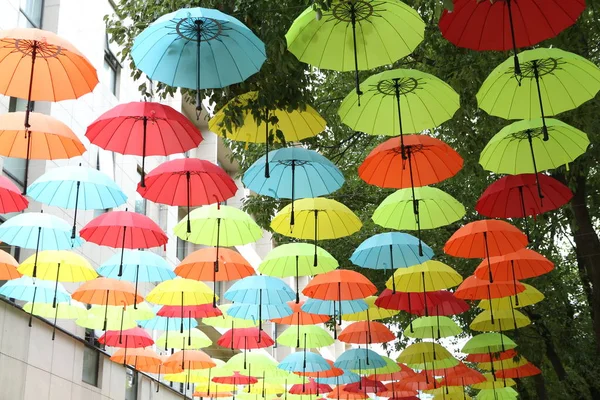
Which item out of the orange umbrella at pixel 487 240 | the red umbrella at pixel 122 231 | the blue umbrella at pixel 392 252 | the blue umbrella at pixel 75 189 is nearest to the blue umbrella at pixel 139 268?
the red umbrella at pixel 122 231

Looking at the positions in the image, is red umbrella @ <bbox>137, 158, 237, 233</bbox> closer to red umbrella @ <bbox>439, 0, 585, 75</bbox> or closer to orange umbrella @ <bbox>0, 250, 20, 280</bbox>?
orange umbrella @ <bbox>0, 250, 20, 280</bbox>

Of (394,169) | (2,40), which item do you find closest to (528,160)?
(394,169)

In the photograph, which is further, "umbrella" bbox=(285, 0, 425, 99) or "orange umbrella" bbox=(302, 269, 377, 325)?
"orange umbrella" bbox=(302, 269, 377, 325)

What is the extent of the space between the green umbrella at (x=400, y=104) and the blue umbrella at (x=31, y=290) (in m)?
6.51

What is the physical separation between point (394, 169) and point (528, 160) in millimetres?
1715

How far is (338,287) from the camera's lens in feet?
43.3

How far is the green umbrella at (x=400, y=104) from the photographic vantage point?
26.7ft

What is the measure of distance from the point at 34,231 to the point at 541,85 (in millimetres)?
7858

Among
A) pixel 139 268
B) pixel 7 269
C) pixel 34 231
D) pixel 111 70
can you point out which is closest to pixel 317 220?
pixel 139 268

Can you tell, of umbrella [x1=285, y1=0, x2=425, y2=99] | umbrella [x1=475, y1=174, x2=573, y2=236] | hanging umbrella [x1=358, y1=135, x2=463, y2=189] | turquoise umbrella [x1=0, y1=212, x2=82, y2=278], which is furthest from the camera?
turquoise umbrella [x1=0, y1=212, x2=82, y2=278]

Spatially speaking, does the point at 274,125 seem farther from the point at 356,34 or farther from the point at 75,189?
the point at 75,189

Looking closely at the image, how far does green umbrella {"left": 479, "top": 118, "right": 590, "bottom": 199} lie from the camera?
341 inches

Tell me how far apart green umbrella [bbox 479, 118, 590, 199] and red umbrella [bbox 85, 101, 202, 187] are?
Answer: 3715mm

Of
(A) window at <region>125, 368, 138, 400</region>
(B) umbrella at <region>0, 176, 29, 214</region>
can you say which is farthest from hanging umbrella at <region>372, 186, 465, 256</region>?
(A) window at <region>125, 368, 138, 400</region>
